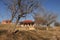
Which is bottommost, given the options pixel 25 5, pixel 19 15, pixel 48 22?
pixel 48 22

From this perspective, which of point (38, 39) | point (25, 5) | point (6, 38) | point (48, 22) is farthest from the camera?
point (48, 22)

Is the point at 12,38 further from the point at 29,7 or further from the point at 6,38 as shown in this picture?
the point at 29,7

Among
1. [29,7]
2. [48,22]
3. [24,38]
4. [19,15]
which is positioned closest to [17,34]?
[24,38]

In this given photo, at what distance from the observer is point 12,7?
48.0 feet

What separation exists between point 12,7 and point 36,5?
2268mm

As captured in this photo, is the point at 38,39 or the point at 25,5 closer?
the point at 25,5

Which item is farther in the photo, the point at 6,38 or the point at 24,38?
the point at 24,38

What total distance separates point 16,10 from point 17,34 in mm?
2289

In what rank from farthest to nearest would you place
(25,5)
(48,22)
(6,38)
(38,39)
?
1. (48,22)
2. (38,39)
3. (25,5)
4. (6,38)

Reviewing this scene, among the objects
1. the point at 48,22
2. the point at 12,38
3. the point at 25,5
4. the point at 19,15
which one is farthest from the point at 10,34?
the point at 48,22

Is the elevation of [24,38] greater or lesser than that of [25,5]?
lesser

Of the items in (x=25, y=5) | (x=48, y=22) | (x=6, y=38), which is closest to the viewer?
(x=6, y=38)

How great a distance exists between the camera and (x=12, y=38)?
548 inches

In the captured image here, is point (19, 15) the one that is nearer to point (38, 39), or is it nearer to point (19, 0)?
point (19, 0)
